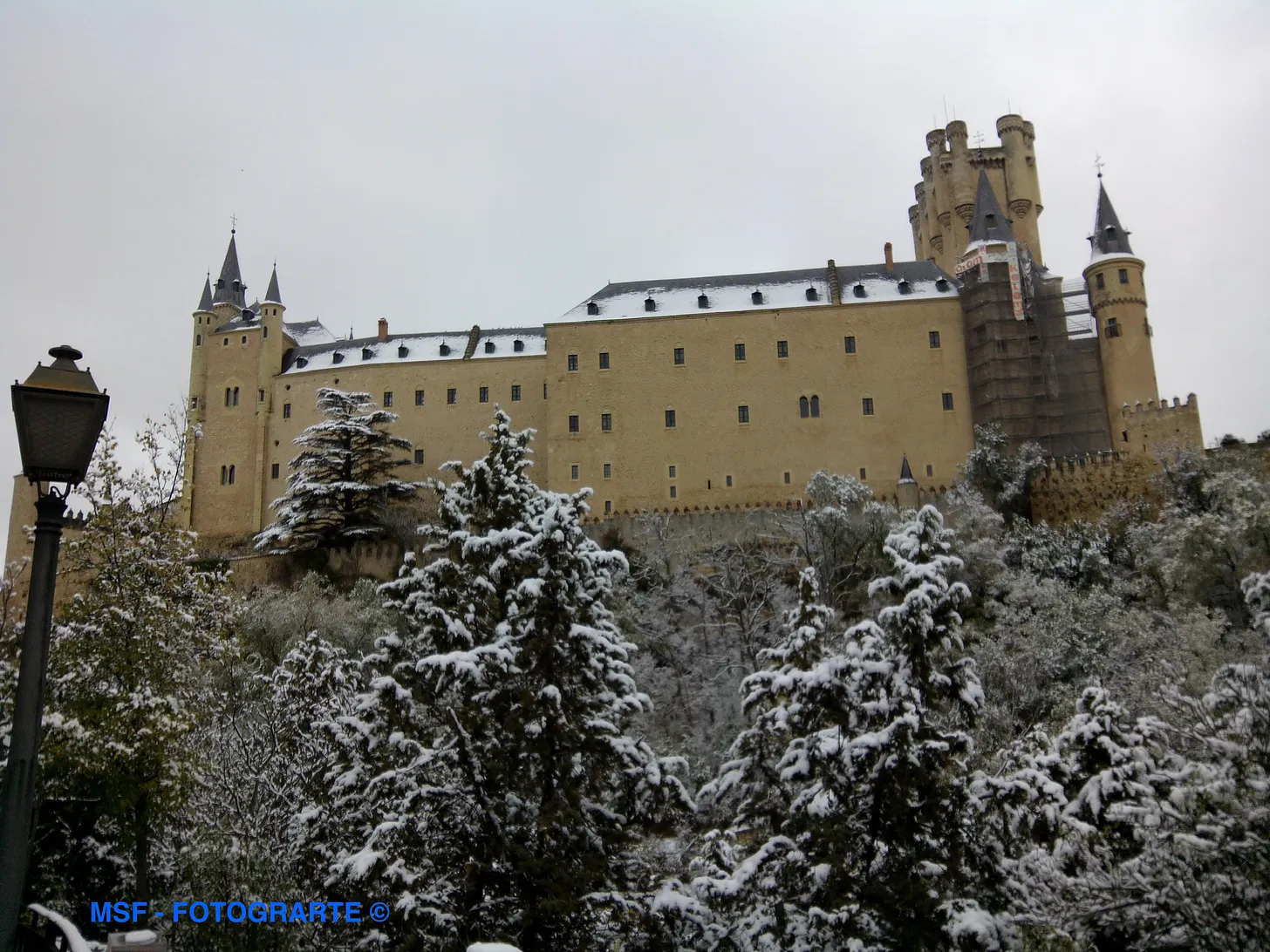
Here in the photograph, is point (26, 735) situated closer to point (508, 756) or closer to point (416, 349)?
point (508, 756)

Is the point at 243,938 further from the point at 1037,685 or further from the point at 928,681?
the point at 1037,685

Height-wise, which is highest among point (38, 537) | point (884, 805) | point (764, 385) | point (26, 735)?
point (764, 385)

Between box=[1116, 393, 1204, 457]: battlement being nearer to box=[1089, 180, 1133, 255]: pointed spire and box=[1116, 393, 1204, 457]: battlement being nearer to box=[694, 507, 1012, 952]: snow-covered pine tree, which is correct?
box=[1089, 180, 1133, 255]: pointed spire

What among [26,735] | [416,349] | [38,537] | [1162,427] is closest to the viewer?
[26,735]

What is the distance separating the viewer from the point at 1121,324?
4122 centimetres

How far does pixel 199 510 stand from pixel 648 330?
835 inches

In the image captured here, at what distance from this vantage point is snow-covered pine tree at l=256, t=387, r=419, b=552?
1594 inches

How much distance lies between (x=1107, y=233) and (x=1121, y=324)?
421cm

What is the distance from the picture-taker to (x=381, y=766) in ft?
40.1

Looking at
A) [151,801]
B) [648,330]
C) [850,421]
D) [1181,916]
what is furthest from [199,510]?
[1181,916]

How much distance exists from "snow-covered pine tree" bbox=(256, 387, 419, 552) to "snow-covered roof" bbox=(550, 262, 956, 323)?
925cm

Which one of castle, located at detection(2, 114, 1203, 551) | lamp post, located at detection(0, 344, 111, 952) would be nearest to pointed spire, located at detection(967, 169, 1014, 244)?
castle, located at detection(2, 114, 1203, 551)

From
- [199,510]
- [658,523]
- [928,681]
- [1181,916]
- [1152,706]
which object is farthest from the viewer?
[199,510]

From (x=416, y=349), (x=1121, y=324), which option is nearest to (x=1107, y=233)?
(x=1121, y=324)
